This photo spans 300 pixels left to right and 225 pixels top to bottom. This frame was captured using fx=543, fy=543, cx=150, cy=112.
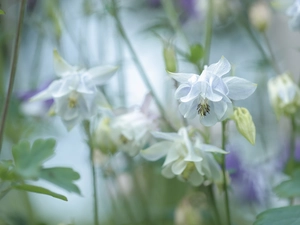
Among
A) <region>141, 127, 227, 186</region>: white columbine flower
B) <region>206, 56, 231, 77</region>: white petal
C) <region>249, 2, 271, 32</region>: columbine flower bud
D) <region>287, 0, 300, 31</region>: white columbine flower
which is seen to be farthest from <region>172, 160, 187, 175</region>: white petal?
<region>249, 2, 271, 32</region>: columbine flower bud

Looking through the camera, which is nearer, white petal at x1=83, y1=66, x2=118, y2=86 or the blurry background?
white petal at x1=83, y1=66, x2=118, y2=86

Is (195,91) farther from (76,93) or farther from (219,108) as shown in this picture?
(76,93)

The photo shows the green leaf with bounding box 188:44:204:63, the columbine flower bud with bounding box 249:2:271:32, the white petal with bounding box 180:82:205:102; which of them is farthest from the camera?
the columbine flower bud with bounding box 249:2:271:32

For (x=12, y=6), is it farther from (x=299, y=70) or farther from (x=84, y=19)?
(x=299, y=70)

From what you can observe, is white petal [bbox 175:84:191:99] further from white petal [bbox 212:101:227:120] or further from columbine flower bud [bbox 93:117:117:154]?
columbine flower bud [bbox 93:117:117:154]

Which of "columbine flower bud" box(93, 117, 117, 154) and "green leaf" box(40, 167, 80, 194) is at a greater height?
"columbine flower bud" box(93, 117, 117, 154)

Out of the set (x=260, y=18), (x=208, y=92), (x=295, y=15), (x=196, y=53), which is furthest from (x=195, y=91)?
(x=260, y=18)
